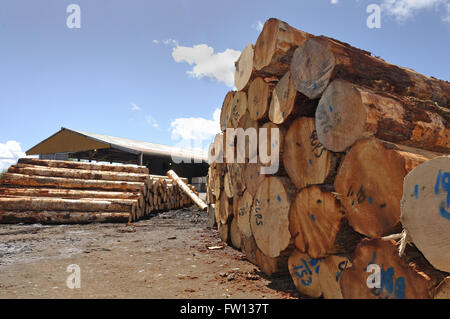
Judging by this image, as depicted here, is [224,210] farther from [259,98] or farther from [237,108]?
[259,98]

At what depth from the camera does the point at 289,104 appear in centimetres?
310

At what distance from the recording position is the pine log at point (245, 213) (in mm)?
4074

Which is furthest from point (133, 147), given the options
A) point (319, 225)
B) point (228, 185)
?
point (319, 225)

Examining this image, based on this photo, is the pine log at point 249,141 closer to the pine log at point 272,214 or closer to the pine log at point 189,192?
the pine log at point 272,214

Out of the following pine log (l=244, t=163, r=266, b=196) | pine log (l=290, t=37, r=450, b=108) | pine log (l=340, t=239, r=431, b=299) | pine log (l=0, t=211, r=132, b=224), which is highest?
pine log (l=290, t=37, r=450, b=108)

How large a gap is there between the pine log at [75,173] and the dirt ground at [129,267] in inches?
95.1

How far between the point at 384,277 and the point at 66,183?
858cm

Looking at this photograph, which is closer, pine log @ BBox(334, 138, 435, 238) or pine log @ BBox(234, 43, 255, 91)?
pine log @ BBox(334, 138, 435, 238)

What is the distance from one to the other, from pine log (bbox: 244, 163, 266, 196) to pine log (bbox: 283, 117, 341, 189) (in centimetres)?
59

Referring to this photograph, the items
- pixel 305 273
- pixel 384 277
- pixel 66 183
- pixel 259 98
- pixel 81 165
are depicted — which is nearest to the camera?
pixel 384 277

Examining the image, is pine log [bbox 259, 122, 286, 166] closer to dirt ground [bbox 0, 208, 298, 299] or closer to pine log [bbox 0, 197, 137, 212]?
dirt ground [bbox 0, 208, 298, 299]

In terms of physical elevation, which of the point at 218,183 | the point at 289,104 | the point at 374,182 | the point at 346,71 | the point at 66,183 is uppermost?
the point at 346,71

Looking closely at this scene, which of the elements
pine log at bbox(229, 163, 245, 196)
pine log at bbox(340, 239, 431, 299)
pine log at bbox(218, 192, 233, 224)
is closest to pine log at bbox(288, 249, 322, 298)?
pine log at bbox(340, 239, 431, 299)

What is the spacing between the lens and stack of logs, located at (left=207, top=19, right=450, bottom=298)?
1627 mm
